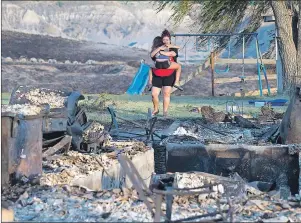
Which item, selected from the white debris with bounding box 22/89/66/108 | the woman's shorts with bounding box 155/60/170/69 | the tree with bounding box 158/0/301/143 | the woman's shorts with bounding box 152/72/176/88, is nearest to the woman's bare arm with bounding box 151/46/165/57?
the woman's shorts with bounding box 155/60/170/69

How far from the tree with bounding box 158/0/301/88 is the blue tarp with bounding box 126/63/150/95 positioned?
1872 mm

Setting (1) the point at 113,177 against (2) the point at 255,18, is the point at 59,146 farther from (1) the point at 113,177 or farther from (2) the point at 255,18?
(2) the point at 255,18

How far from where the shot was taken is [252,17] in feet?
78.8

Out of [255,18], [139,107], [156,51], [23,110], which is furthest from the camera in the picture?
[255,18]

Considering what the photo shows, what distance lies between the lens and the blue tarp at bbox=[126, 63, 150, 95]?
75.3 ft

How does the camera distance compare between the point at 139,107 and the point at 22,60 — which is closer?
the point at 139,107

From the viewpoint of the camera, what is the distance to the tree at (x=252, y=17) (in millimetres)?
20922

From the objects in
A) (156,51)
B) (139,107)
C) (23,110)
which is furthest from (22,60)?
(23,110)

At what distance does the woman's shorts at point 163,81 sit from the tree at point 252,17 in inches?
259

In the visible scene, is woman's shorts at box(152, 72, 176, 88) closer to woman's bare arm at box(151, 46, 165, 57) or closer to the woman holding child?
the woman holding child

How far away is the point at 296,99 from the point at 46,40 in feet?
108

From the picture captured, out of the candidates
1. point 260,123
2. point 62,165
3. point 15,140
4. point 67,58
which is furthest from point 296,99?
point 67,58

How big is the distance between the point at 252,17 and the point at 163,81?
10.7 meters

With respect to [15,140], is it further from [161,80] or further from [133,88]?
[133,88]
